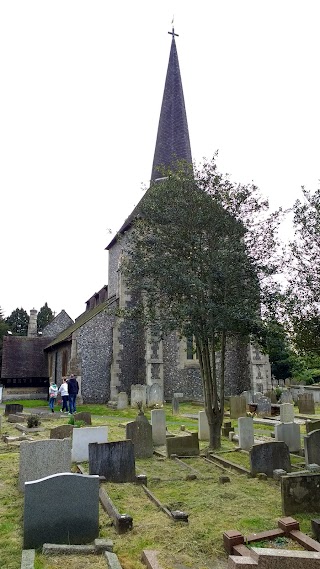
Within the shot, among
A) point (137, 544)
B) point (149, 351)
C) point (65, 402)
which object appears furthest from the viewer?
point (149, 351)

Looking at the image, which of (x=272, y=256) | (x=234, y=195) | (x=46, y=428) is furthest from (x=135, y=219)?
(x=46, y=428)

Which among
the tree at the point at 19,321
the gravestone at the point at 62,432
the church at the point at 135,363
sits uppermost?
the tree at the point at 19,321

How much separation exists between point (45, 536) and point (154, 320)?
7.03 metres

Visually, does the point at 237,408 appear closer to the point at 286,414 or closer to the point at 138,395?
the point at 286,414

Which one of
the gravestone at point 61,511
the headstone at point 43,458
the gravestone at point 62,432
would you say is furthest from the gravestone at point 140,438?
the gravestone at point 61,511

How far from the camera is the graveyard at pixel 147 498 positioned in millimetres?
4566

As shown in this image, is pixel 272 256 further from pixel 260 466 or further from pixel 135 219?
pixel 260 466

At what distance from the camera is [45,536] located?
15.7 feet

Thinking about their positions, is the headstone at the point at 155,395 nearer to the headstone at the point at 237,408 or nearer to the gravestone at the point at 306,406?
the headstone at the point at 237,408

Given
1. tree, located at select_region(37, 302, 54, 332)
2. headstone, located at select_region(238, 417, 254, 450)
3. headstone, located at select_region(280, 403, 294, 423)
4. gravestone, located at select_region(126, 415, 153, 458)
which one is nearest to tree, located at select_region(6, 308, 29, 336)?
tree, located at select_region(37, 302, 54, 332)

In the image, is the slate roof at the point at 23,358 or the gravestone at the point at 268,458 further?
the slate roof at the point at 23,358

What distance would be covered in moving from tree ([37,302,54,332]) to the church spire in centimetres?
3856

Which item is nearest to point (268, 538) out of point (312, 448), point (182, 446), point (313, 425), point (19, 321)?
point (312, 448)

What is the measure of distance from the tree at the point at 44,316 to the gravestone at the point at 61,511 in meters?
58.2
